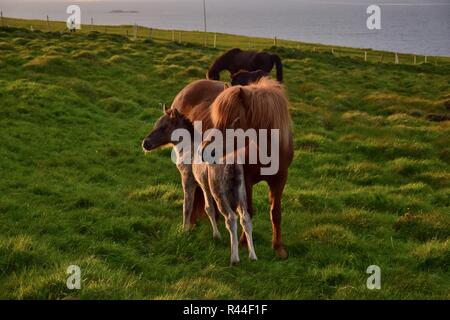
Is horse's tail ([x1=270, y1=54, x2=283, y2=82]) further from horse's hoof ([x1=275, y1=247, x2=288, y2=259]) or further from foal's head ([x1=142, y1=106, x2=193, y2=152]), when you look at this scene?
horse's hoof ([x1=275, y1=247, x2=288, y2=259])

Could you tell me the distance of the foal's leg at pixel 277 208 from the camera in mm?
7324

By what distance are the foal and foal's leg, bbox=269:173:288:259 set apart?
0.52 meters

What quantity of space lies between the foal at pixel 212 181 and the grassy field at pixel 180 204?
465 millimetres

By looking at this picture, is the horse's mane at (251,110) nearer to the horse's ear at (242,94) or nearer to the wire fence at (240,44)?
the horse's ear at (242,94)

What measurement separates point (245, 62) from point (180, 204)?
624 inches

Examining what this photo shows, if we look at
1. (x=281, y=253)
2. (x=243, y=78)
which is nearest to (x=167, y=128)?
(x=281, y=253)

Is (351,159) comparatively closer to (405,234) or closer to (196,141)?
(405,234)

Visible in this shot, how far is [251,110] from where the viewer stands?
695cm

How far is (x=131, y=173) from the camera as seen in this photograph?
42.0 feet

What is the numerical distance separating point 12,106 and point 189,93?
10045 millimetres

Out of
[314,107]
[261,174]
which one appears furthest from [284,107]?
[314,107]

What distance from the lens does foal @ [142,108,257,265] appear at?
277 inches

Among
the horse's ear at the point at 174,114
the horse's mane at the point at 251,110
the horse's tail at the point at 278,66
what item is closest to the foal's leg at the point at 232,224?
the horse's mane at the point at 251,110
